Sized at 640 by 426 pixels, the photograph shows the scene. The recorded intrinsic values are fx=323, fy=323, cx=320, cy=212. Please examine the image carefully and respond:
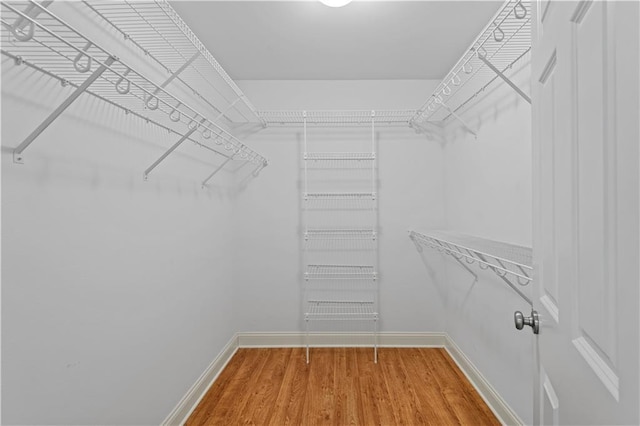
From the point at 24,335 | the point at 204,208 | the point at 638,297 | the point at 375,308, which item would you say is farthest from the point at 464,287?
the point at 24,335

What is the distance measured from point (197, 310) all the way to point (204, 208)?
0.70 metres

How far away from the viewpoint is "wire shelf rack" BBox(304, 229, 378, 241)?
2959mm

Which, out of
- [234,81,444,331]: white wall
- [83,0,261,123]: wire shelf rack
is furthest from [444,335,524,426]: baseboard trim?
[83,0,261,123]: wire shelf rack

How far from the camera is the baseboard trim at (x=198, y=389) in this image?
1.85 m

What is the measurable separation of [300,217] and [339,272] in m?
0.62

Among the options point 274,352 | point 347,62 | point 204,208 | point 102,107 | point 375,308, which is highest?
point 347,62

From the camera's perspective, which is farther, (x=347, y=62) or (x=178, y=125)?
(x=347, y=62)

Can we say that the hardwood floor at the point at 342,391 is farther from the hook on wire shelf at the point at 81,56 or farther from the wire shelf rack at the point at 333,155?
the hook on wire shelf at the point at 81,56

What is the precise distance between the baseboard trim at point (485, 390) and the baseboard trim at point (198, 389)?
6.12ft

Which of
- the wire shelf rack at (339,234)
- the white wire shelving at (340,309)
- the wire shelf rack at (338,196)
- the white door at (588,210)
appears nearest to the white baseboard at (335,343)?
the white wire shelving at (340,309)

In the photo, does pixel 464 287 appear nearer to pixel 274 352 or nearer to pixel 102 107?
pixel 274 352

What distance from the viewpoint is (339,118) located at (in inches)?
116

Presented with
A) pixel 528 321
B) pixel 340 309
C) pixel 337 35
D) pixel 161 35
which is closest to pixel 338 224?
pixel 340 309

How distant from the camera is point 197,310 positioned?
216 centimetres
